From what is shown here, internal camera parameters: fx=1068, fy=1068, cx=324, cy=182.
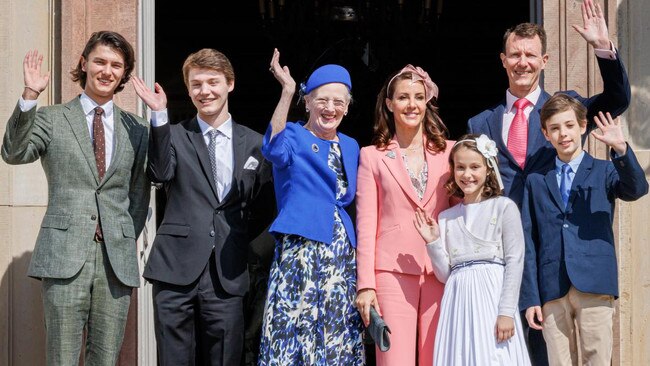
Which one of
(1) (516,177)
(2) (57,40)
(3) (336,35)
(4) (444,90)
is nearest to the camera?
(1) (516,177)

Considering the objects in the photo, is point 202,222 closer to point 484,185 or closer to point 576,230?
point 484,185

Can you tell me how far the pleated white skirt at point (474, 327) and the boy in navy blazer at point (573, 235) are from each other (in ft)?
0.47

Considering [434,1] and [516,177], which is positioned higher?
[434,1]

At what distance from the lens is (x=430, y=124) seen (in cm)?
519

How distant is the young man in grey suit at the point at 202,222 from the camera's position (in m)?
4.97

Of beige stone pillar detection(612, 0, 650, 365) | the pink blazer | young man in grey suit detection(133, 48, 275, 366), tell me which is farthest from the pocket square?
beige stone pillar detection(612, 0, 650, 365)

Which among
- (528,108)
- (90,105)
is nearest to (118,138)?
(90,105)

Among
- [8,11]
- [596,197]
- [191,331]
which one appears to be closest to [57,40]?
[8,11]

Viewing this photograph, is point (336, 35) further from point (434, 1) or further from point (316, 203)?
point (316, 203)

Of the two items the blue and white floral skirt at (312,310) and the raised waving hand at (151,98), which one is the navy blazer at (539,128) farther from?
the raised waving hand at (151,98)

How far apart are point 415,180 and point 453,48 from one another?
6470 millimetres

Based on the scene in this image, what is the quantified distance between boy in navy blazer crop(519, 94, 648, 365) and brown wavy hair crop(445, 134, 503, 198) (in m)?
0.17

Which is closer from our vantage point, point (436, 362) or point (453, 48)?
point (436, 362)

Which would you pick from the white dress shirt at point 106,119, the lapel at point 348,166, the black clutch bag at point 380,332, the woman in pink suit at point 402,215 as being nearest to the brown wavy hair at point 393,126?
the woman in pink suit at point 402,215
